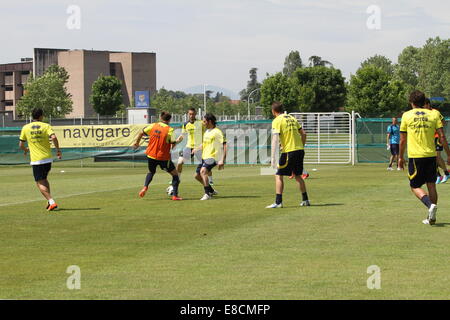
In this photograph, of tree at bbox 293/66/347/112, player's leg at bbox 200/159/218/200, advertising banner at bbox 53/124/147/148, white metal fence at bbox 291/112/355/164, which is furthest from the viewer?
tree at bbox 293/66/347/112

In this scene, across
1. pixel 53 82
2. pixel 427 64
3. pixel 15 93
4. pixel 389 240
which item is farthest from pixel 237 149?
pixel 427 64

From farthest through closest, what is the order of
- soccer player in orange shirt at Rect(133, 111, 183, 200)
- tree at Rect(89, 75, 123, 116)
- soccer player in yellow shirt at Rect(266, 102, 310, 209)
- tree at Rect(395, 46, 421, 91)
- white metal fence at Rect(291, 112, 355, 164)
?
tree at Rect(395, 46, 421, 91), tree at Rect(89, 75, 123, 116), white metal fence at Rect(291, 112, 355, 164), soccer player in orange shirt at Rect(133, 111, 183, 200), soccer player in yellow shirt at Rect(266, 102, 310, 209)

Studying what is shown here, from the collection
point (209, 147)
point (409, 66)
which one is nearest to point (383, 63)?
point (409, 66)

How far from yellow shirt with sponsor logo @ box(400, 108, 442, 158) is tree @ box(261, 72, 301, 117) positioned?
344ft

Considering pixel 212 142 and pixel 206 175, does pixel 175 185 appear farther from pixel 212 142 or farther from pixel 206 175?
pixel 212 142

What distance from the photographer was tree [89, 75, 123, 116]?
110 metres

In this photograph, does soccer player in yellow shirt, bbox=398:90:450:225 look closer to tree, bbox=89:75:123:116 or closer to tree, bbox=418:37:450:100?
tree, bbox=89:75:123:116

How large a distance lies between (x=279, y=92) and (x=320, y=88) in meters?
8.13

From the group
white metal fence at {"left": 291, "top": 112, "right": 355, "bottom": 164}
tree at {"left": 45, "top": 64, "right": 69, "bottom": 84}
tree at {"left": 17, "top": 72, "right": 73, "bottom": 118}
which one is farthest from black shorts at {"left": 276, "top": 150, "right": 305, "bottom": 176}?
tree at {"left": 45, "top": 64, "right": 69, "bottom": 84}

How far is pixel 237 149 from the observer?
38125 millimetres

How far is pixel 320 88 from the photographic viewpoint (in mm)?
123812

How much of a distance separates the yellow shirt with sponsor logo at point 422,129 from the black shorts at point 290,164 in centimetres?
317

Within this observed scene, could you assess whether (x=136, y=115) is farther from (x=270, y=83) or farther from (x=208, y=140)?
(x=270, y=83)
